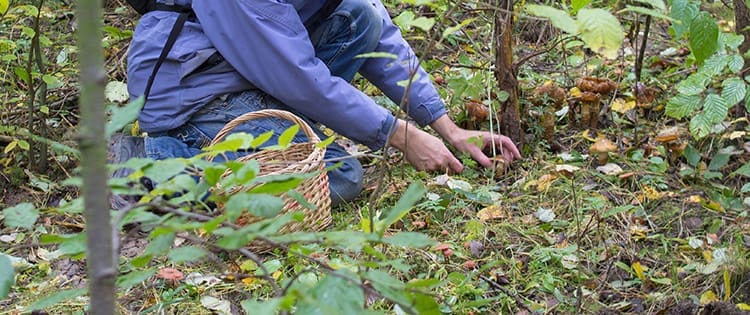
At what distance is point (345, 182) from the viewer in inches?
129

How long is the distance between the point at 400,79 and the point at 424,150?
0.42 metres

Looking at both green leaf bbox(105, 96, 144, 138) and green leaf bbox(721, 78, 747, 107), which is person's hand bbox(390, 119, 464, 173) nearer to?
green leaf bbox(721, 78, 747, 107)

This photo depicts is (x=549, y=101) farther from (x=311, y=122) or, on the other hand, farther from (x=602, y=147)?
(x=311, y=122)

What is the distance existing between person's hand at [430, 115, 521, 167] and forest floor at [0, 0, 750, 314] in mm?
53

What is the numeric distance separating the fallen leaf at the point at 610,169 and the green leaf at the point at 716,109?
1.48 feet

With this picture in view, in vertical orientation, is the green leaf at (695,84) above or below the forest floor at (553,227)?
above

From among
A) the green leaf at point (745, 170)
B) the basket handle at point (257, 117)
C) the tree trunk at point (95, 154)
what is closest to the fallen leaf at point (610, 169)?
the green leaf at point (745, 170)

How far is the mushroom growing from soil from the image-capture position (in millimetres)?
3566

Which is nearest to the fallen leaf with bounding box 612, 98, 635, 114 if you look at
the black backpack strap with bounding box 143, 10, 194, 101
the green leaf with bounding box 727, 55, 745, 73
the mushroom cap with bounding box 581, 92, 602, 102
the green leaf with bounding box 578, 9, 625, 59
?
the mushroom cap with bounding box 581, 92, 602, 102

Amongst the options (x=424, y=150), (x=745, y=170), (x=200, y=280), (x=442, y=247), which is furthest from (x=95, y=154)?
(x=745, y=170)

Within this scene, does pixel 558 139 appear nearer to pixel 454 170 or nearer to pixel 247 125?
pixel 454 170

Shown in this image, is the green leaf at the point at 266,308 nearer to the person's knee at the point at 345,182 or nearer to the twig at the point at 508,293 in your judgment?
the twig at the point at 508,293

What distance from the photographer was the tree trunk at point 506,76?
3396mm

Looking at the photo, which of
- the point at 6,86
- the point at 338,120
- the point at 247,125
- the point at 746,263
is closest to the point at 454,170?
the point at 338,120
